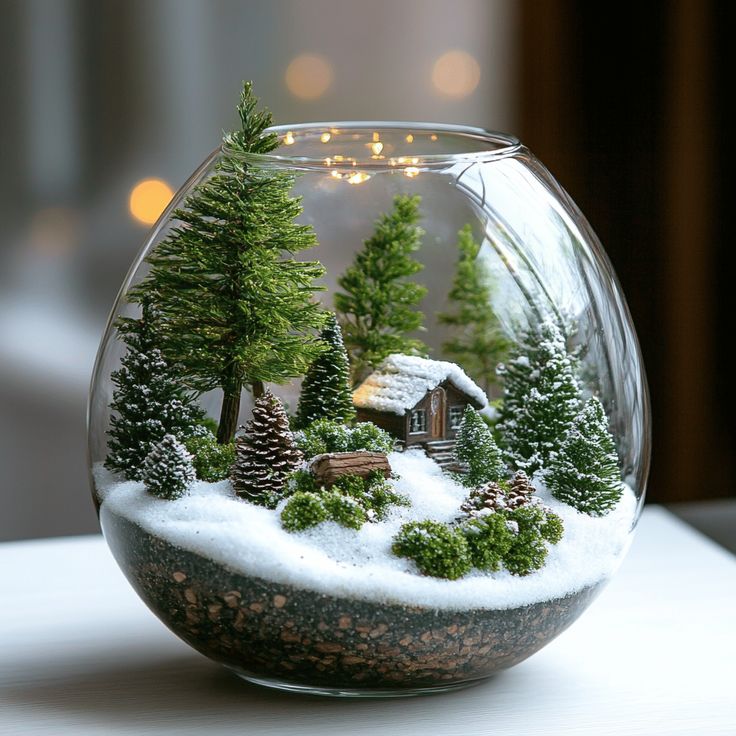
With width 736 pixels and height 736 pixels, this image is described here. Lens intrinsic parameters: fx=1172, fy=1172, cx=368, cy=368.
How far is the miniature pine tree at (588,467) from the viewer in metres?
0.68

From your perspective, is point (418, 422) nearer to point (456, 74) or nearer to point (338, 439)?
point (338, 439)

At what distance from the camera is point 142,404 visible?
0.69 meters

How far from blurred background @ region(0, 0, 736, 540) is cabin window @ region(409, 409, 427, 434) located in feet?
3.45

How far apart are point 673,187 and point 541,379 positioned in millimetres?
1081

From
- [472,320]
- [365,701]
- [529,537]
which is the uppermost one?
[472,320]

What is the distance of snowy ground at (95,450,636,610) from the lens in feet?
2.08

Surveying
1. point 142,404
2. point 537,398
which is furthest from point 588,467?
point 142,404

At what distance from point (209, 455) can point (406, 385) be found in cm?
12

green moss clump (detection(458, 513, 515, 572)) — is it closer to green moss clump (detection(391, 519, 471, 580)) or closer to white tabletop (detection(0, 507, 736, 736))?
green moss clump (detection(391, 519, 471, 580))

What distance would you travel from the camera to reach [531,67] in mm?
1668

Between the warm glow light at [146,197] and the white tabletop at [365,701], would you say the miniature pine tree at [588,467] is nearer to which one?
the white tabletop at [365,701]

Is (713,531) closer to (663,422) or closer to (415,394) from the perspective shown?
(663,422)

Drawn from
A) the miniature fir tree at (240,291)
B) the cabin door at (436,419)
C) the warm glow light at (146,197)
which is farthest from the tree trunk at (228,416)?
the warm glow light at (146,197)

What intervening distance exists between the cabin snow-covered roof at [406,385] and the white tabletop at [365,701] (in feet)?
0.65
